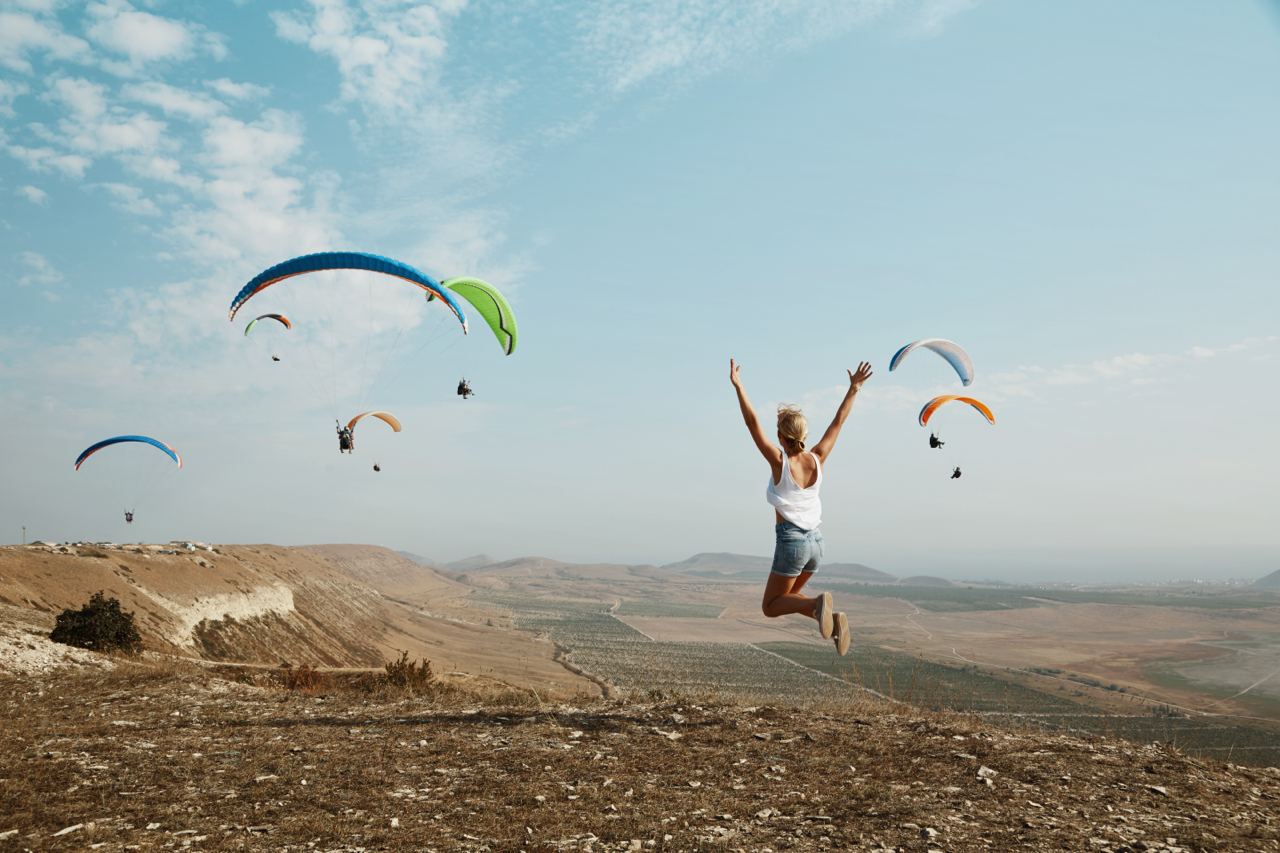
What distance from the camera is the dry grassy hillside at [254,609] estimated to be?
34.6m

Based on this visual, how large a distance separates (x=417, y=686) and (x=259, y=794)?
680 centimetres

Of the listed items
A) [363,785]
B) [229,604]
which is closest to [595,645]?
[229,604]

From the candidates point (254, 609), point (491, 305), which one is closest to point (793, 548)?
point (491, 305)

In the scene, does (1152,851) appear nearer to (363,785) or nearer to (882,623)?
(363,785)

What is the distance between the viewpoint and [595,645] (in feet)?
354

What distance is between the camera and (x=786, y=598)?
7.21 metres

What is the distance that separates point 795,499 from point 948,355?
56.5ft

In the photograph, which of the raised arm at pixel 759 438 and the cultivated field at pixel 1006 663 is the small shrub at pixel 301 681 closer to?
the raised arm at pixel 759 438

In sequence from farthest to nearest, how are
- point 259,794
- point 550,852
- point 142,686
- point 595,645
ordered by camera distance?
point 595,645 → point 142,686 → point 259,794 → point 550,852

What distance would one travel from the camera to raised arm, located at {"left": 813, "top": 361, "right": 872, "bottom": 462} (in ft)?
22.5

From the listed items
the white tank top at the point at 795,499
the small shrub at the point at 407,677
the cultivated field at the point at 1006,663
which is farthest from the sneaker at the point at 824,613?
the cultivated field at the point at 1006,663

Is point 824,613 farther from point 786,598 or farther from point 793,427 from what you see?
point 793,427

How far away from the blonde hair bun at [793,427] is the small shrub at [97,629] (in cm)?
1920

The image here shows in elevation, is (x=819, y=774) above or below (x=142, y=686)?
above
